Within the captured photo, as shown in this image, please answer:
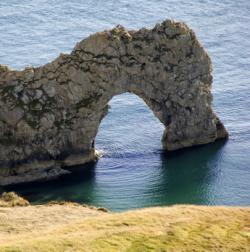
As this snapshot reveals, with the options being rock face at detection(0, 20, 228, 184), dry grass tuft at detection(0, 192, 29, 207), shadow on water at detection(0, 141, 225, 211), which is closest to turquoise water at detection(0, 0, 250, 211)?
shadow on water at detection(0, 141, 225, 211)

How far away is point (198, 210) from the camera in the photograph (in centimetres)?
8144

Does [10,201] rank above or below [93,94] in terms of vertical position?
below

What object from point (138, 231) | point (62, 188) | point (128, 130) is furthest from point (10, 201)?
point (128, 130)

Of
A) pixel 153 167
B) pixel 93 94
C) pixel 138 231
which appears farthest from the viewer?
pixel 153 167

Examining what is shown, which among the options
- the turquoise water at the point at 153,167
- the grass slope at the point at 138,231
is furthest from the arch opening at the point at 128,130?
the grass slope at the point at 138,231

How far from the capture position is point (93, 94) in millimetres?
132625

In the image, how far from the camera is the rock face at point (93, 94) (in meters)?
127

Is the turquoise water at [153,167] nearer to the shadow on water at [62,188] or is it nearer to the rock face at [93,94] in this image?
the shadow on water at [62,188]

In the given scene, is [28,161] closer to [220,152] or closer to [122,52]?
[122,52]

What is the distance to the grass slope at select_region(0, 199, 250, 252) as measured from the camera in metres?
70.0

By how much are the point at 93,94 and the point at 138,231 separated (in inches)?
2443

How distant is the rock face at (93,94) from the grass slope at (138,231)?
138ft

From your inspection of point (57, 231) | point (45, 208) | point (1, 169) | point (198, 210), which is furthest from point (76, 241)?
point (1, 169)

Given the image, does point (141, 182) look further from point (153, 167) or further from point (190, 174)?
point (190, 174)
